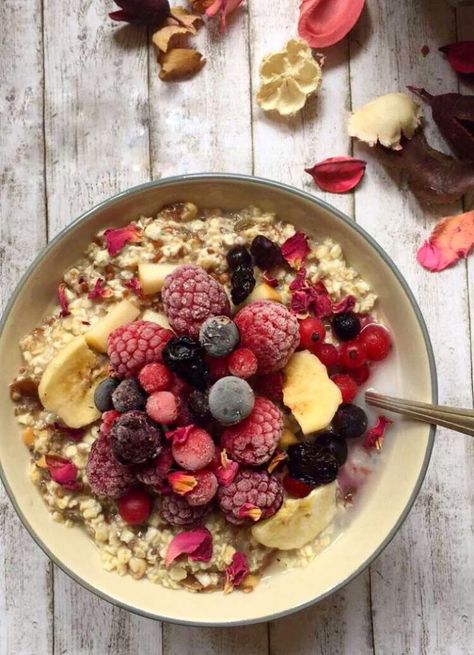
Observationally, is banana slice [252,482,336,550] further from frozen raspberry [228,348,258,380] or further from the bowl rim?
frozen raspberry [228,348,258,380]

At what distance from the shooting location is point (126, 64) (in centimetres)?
135

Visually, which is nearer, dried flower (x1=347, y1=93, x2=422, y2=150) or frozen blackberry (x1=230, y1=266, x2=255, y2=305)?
frozen blackberry (x1=230, y1=266, x2=255, y2=305)

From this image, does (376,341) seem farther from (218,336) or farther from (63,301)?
(63,301)

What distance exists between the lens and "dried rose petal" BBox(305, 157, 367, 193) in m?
1.32

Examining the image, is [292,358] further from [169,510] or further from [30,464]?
[30,464]

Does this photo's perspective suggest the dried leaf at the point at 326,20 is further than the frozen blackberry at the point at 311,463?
Yes

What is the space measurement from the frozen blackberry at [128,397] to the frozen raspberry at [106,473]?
2.5 inches

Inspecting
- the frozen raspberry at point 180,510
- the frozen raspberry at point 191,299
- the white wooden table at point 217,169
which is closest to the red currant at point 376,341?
the white wooden table at point 217,169

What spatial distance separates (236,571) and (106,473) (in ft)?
0.84

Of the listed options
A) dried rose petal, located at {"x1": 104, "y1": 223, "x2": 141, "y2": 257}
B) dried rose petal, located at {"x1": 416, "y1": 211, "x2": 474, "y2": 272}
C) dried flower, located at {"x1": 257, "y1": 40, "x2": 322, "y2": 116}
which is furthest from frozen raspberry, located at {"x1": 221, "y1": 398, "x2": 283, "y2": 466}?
dried flower, located at {"x1": 257, "y1": 40, "x2": 322, "y2": 116}

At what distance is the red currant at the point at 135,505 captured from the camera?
1146 millimetres

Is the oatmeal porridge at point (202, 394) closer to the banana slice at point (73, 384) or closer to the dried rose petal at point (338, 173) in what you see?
the banana slice at point (73, 384)

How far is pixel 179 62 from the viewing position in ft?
4.31

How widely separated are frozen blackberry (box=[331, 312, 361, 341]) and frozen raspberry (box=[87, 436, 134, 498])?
0.39m
